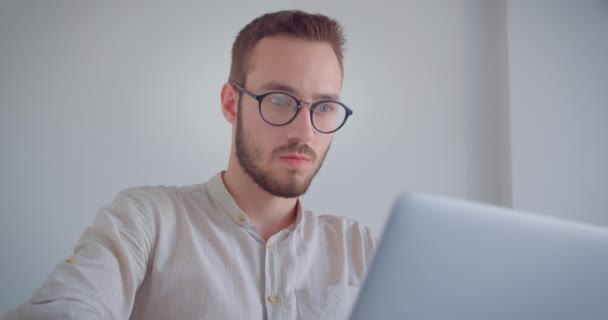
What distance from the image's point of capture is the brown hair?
1.24m

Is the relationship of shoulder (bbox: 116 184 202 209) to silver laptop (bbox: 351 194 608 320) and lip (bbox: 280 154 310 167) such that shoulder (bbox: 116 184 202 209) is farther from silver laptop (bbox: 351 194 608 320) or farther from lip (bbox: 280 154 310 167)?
silver laptop (bbox: 351 194 608 320)

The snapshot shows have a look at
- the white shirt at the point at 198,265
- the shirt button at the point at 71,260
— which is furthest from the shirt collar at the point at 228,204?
the shirt button at the point at 71,260

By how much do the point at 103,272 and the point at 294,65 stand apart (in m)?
0.66

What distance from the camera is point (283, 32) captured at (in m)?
1.24

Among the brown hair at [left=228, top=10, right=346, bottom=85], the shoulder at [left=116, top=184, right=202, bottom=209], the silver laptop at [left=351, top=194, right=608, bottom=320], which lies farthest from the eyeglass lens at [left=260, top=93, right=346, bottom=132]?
the silver laptop at [left=351, top=194, right=608, bottom=320]

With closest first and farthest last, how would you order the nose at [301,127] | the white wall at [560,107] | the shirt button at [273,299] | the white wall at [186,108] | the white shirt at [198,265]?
the white shirt at [198,265]
the shirt button at [273,299]
the nose at [301,127]
the white wall at [186,108]
the white wall at [560,107]

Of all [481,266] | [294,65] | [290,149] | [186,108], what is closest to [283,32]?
[294,65]

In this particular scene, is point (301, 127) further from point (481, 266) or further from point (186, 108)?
point (481, 266)

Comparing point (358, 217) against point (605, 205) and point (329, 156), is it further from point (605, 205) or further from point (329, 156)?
point (605, 205)

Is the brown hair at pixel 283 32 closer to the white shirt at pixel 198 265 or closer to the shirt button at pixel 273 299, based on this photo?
the white shirt at pixel 198 265

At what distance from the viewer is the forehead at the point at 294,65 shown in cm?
117

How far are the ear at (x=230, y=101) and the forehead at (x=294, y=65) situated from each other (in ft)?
0.25

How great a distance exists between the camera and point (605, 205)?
80.2 inches

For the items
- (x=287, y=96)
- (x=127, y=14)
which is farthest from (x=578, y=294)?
(x=127, y=14)
